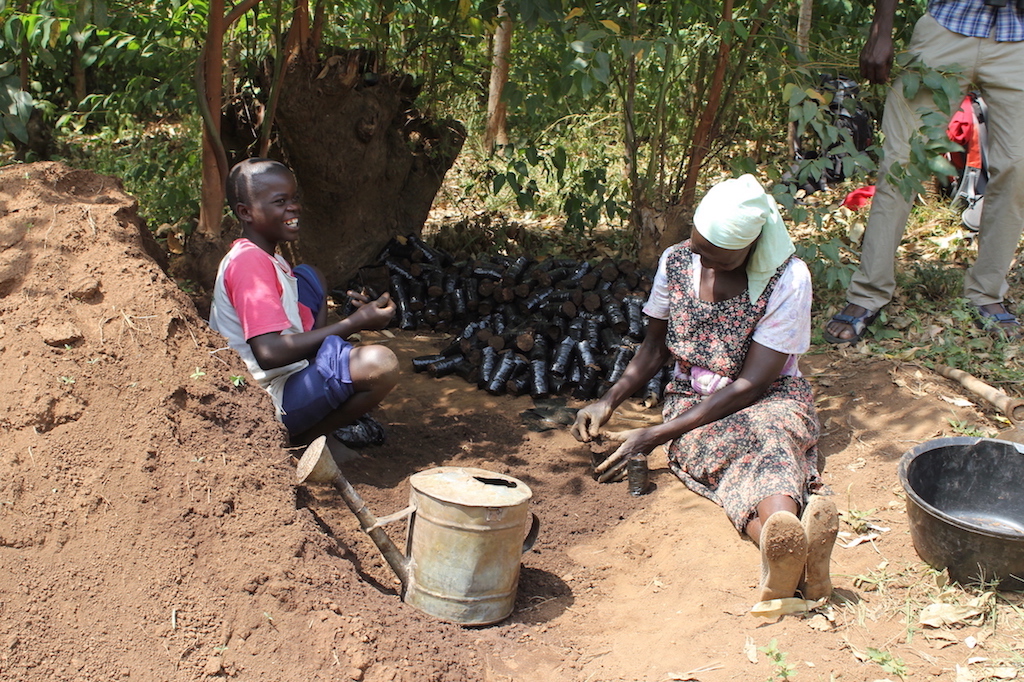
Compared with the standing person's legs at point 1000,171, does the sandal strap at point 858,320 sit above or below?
below

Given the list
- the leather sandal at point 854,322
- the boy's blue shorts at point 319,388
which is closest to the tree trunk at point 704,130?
the leather sandal at point 854,322

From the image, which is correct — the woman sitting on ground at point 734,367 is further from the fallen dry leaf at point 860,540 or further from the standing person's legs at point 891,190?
the standing person's legs at point 891,190

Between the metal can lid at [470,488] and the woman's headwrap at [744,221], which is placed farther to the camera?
the woman's headwrap at [744,221]

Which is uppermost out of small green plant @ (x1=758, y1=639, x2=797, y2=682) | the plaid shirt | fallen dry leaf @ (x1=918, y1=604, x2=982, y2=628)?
the plaid shirt

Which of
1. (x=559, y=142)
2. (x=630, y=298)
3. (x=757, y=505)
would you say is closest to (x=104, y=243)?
(x=757, y=505)

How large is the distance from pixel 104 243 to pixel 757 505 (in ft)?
9.07

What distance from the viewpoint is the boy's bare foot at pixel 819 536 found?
9.36ft

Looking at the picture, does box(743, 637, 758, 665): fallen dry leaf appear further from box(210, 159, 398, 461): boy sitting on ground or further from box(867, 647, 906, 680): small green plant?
box(210, 159, 398, 461): boy sitting on ground

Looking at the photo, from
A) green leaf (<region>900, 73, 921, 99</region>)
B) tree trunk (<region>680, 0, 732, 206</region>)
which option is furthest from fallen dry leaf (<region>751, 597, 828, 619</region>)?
tree trunk (<region>680, 0, 732, 206</region>)

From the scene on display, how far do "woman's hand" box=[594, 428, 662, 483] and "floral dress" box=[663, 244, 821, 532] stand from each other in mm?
196

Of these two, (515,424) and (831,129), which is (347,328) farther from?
(831,129)

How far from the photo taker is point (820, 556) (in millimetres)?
2932

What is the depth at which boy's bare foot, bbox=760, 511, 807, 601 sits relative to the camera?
2824 millimetres

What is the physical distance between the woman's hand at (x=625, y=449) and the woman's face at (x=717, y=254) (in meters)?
0.79
